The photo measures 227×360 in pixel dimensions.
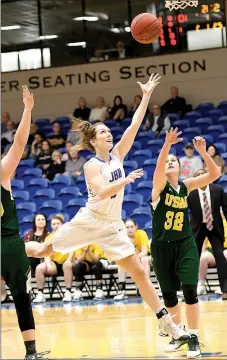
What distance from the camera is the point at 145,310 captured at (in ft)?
34.7

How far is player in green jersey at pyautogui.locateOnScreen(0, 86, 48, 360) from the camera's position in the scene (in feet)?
18.8

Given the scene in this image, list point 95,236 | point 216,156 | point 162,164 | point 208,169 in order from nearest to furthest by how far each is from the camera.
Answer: point 162,164
point 208,169
point 95,236
point 216,156

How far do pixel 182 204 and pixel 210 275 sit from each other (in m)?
5.87

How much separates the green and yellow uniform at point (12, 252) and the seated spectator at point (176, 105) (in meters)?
11.7

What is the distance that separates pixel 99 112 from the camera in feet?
59.0

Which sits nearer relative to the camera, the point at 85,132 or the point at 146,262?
the point at 85,132

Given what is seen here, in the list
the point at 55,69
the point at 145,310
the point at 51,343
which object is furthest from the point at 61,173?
the point at 51,343

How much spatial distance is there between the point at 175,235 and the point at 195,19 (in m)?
11.8

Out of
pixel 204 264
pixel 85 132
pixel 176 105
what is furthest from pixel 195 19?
pixel 85 132

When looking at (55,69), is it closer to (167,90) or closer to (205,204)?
(167,90)

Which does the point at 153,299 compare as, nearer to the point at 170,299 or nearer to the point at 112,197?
the point at 170,299

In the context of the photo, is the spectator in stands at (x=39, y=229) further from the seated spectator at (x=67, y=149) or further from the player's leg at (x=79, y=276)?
the seated spectator at (x=67, y=149)

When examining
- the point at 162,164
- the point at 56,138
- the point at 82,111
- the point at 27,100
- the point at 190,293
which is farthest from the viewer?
the point at 82,111

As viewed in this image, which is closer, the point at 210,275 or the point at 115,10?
the point at 210,275
